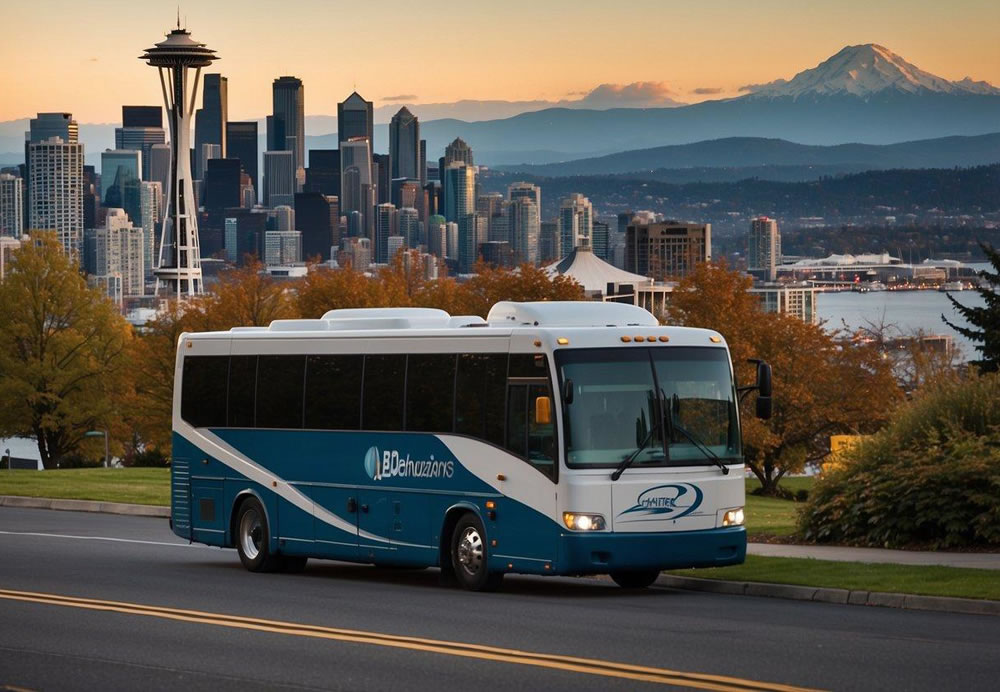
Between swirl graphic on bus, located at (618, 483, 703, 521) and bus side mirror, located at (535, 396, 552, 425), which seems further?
bus side mirror, located at (535, 396, 552, 425)

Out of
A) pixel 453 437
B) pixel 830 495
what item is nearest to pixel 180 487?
pixel 453 437

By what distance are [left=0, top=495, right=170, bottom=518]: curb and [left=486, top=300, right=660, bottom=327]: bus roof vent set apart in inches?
582

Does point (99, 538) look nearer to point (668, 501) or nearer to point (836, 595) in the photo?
point (668, 501)

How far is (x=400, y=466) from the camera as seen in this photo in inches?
779

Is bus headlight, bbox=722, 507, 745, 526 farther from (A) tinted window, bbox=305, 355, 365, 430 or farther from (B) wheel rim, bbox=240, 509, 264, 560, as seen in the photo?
(B) wheel rim, bbox=240, 509, 264, 560

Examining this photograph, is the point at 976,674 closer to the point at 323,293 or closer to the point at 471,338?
the point at 471,338

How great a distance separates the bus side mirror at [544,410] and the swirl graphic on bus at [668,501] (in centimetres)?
123

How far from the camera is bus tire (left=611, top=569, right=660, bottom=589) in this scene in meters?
19.2

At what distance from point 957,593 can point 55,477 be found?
29075 mm

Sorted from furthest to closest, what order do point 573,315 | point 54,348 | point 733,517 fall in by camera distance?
1. point 54,348
2. point 573,315
3. point 733,517

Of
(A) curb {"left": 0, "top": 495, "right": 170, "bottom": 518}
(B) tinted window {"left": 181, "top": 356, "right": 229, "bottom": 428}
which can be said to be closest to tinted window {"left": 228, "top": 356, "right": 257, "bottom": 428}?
(B) tinted window {"left": 181, "top": 356, "right": 229, "bottom": 428}

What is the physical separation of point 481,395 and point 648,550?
2.56m

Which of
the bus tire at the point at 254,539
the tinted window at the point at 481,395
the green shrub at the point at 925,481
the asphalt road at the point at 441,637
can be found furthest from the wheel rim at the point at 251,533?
the green shrub at the point at 925,481

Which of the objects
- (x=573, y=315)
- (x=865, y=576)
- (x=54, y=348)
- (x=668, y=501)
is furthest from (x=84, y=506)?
(x=54, y=348)
